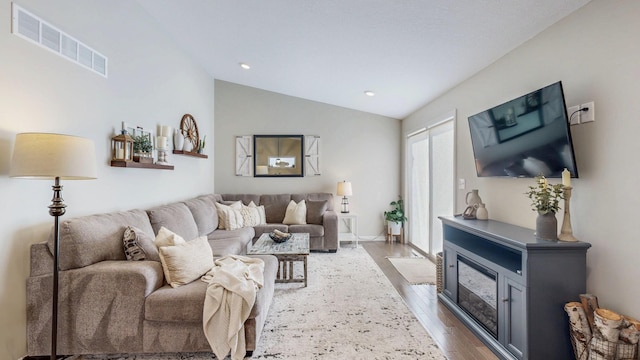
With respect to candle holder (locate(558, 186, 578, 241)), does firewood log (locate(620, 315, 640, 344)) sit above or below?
below

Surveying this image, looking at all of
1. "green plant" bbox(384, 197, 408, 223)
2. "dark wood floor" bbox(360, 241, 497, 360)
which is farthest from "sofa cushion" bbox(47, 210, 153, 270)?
"green plant" bbox(384, 197, 408, 223)

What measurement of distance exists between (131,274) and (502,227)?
2.88 meters

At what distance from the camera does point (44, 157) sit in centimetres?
172

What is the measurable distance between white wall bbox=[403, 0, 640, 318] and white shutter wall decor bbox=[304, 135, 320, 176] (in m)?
3.90

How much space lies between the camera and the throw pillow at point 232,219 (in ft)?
15.2

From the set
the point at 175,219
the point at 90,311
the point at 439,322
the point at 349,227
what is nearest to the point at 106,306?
the point at 90,311

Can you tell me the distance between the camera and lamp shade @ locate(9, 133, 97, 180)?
1.71m

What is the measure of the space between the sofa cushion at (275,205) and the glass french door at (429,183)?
2.35 metres

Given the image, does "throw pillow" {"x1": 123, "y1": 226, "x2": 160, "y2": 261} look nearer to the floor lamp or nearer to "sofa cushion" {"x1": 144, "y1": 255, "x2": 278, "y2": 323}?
"sofa cushion" {"x1": 144, "y1": 255, "x2": 278, "y2": 323}

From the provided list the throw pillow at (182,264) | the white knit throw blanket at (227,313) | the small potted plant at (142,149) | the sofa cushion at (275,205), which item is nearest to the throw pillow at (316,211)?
the sofa cushion at (275,205)

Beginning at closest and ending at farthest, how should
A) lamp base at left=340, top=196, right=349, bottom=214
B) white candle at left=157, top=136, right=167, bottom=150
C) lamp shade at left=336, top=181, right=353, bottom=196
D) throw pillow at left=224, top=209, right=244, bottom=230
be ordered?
white candle at left=157, top=136, right=167, bottom=150, throw pillow at left=224, top=209, right=244, bottom=230, lamp shade at left=336, top=181, right=353, bottom=196, lamp base at left=340, top=196, right=349, bottom=214

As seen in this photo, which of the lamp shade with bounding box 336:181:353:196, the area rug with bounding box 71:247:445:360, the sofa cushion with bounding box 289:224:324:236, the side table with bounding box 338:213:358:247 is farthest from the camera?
the lamp shade with bounding box 336:181:353:196

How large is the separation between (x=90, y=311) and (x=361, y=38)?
3214 millimetres

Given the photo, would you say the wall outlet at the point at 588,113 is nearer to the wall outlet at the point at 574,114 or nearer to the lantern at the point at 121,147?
the wall outlet at the point at 574,114
